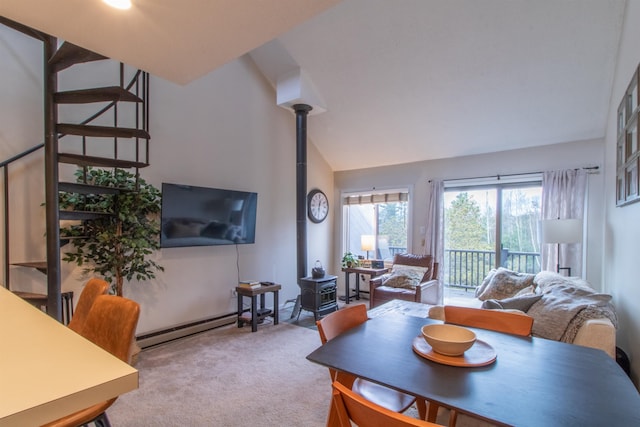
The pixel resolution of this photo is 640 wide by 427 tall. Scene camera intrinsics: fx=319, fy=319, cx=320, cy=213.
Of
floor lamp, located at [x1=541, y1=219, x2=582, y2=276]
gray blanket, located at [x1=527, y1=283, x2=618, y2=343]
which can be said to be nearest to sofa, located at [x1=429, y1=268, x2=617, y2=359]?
gray blanket, located at [x1=527, y1=283, x2=618, y2=343]

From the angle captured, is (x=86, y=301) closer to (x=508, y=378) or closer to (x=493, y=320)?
(x=508, y=378)

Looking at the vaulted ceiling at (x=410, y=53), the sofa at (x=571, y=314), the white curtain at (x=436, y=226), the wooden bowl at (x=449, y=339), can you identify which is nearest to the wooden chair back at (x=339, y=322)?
the wooden bowl at (x=449, y=339)

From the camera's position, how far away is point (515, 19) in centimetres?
310

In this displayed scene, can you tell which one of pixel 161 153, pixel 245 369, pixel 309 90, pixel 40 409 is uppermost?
pixel 309 90

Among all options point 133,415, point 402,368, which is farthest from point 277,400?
point 402,368

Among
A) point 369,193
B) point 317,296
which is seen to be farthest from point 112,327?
point 369,193

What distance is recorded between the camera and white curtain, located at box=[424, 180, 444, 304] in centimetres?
500

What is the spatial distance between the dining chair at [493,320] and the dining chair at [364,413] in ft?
3.94

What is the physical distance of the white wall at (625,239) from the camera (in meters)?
2.14

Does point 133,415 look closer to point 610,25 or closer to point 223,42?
point 223,42

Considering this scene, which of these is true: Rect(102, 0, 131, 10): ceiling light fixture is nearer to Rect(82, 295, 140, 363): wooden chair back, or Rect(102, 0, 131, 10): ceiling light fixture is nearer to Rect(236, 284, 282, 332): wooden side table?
Rect(82, 295, 140, 363): wooden chair back

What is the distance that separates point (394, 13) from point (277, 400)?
152 inches

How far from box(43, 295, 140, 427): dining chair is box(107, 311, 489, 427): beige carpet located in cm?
108

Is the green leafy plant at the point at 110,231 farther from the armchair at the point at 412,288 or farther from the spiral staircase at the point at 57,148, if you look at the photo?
the armchair at the point at 412,288
